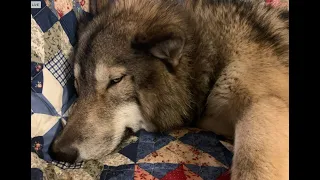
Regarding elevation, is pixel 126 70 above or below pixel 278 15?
below

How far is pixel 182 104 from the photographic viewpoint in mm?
1812

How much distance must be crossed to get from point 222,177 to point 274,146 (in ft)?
0.82

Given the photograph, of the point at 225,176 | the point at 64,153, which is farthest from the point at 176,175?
the point at 64,153

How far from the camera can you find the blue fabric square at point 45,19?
66.2 inches

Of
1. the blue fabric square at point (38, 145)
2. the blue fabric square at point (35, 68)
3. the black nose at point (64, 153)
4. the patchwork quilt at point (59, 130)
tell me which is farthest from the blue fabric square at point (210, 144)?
the blue fabric square at point (35, 68)

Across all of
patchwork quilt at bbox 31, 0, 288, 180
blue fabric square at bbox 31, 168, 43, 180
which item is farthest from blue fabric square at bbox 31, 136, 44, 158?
blue fabric square at bbox 31, 168, 43, 180

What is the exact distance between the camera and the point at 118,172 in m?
1.47

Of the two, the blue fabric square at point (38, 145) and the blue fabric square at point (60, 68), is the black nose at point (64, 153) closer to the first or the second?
the blue fabric square at point (38, 145)

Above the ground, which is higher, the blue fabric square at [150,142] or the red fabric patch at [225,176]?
the blue fabric square at [150,142]

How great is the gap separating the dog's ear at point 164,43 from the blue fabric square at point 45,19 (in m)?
0.44

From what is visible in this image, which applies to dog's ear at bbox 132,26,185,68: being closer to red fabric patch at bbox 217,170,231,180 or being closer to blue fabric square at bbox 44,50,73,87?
blue fabric square at bbox 44,50,73,87

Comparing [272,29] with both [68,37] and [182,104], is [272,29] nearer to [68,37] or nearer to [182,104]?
[182,104]

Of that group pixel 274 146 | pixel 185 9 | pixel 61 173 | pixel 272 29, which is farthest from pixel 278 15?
pixel 61 173

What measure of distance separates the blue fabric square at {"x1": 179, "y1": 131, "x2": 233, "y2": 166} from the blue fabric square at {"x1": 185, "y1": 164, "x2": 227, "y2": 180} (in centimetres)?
7
